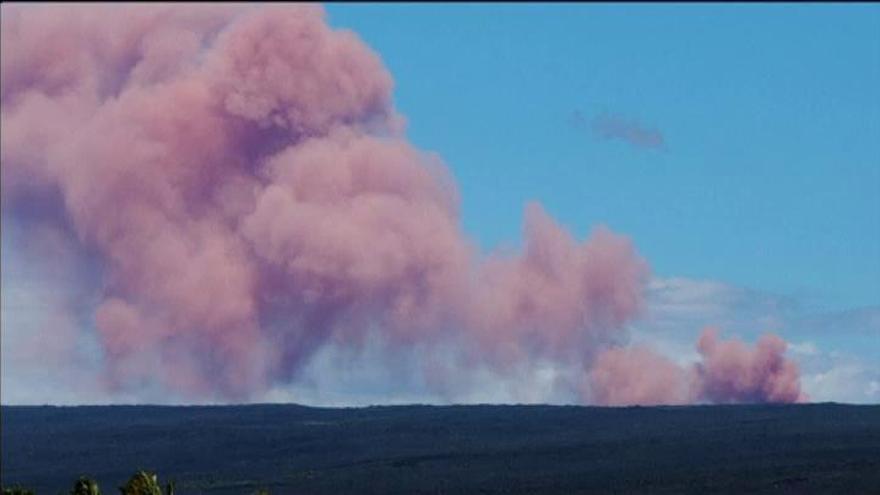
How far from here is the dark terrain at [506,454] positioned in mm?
116750

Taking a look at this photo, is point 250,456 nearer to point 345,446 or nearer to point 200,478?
point 345,446

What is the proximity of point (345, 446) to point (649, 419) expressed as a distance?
2677cm

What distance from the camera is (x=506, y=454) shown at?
146 meters

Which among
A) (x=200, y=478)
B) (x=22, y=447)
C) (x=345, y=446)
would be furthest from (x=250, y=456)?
(x=22, y=447)

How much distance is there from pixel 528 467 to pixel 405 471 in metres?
8.67

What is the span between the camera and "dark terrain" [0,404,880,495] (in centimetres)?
11675

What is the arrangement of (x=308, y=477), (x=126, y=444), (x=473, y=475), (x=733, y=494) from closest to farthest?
(x=733, y=494) < (x=473, y=475) < (x=308, y=477) < (x=126, y=444)

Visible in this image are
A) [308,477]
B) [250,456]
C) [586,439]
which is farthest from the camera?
[250,456]

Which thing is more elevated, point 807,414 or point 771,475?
point 807,414

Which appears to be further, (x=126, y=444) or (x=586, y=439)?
(x=126, y=444)

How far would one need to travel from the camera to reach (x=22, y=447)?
192m

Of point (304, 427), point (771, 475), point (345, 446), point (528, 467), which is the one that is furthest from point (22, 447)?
point (771, 475)

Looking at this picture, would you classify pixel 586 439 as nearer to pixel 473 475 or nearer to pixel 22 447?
pixel 473 475

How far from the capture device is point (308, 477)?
460ft
